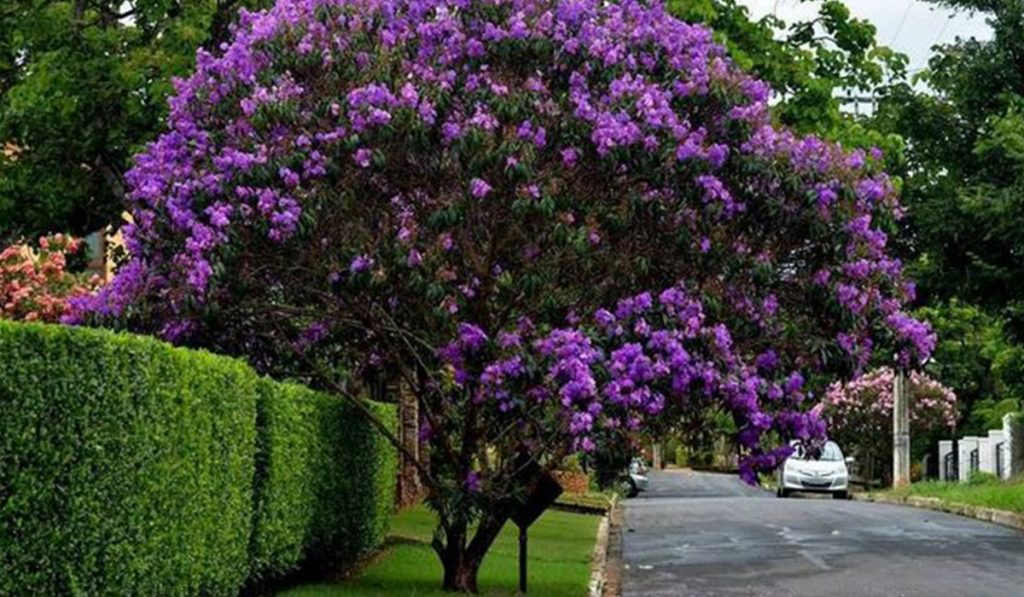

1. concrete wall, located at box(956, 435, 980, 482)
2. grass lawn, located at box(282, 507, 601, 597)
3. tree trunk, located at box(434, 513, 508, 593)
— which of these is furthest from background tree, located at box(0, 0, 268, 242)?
concrete wall, located at box(956, 435, 980, 482)

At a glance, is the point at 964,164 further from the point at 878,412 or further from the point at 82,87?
the point at 878,412

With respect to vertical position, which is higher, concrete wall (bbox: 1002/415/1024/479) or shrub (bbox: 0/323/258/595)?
concrete wall (bbox: 1002/415/1024/479)

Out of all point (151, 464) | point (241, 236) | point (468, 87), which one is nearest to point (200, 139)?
point (241, 236)

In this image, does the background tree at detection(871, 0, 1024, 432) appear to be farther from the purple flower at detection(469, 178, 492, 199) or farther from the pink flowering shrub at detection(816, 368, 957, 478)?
the pink flowering shrub at detection(816, 368, 957, 478)

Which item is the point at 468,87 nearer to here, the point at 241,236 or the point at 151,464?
the point at 241,236

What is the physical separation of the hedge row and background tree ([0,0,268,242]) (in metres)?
7.60

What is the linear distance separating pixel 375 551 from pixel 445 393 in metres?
4.35

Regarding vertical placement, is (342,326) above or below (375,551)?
above

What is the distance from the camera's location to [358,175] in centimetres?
1351

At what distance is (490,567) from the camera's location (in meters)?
17.6

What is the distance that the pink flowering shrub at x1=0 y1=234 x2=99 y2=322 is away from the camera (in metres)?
19.6

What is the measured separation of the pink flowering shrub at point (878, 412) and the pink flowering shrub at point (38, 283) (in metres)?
37.9

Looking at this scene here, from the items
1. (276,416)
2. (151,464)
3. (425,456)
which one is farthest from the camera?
(425,456)

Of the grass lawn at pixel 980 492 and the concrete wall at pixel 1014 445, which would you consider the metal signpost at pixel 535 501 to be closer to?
the grass lawn at pixel 980 492
